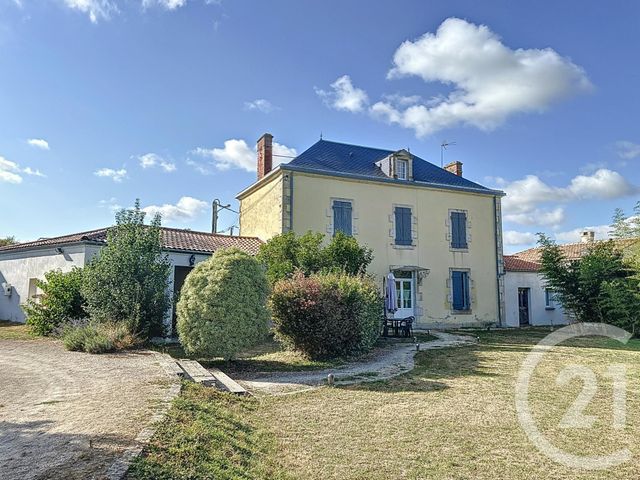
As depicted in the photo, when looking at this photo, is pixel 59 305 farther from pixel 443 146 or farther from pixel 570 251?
pixel 570 251

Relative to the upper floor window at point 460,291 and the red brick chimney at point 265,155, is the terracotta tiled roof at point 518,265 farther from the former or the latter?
the red brick chimney at point 265,155

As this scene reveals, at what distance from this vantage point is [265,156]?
17703 millimetres

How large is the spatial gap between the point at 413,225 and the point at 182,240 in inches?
328

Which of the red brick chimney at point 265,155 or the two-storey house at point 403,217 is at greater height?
the red brick chimney at point 265,155

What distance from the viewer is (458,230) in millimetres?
18203

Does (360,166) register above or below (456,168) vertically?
below

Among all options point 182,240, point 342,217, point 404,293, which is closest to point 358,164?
point 342,217

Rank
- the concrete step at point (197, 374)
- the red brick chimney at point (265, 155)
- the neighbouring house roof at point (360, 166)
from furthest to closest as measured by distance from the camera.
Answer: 1. the red brick chimney at point (265, 155)
2. the neighbouring house roof at point (360, 166)
3. the concrete step at point (197, 374)

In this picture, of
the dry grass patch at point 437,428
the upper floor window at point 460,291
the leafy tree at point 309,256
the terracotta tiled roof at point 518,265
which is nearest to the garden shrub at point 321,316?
the leafy tree at point 309,256

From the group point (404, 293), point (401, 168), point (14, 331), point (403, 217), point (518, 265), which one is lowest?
point (14, 331)

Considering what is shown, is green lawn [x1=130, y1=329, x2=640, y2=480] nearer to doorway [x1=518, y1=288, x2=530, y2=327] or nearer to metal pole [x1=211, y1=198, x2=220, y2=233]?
doorway [x1=518, y1=288, x2=530, y2=327]

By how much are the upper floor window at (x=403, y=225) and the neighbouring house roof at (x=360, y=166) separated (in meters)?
1.08

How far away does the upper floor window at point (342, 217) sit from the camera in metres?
16.2

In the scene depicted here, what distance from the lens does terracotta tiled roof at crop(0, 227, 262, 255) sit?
43.9 feet
